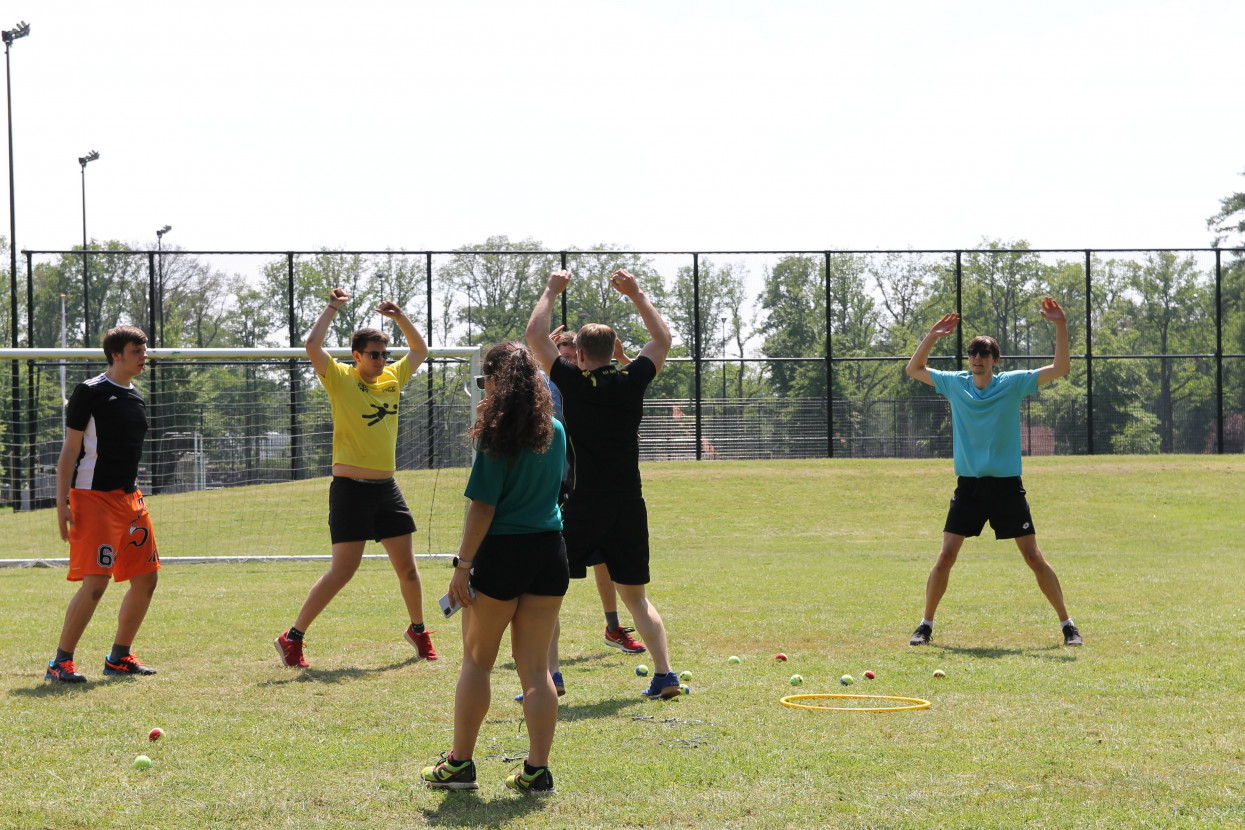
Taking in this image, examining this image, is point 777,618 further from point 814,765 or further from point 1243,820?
point 1243,820

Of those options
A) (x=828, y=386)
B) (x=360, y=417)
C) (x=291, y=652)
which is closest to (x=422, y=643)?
(x=291, y=652)

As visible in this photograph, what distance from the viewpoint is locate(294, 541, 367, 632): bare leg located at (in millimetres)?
6605

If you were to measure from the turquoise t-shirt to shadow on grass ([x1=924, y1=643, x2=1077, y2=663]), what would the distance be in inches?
46.6

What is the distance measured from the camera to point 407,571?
6914mm

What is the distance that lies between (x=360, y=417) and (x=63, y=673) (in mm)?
2162

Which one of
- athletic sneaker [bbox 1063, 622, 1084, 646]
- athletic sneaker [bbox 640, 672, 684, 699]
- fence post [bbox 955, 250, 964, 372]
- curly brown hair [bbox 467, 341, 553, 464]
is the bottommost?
athletic sneaker [bbox 1063, 622, 1084, 646]

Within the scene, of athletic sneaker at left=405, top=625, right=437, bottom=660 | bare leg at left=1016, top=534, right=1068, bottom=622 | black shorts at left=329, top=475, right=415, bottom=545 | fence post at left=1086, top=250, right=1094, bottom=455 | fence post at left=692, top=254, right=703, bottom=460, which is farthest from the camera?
fence post at left=1086, top=250, right=1094, bottom=455

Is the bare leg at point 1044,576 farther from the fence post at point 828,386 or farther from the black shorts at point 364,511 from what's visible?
the fence post at point 828,386

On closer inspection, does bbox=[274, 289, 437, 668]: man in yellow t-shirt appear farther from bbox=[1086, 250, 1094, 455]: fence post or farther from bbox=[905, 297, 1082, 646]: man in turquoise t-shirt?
bbox=[1086, 250, 1094, 455]: fence post

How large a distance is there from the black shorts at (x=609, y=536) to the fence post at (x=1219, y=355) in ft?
83.4

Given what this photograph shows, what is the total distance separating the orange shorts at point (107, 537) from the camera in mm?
6332

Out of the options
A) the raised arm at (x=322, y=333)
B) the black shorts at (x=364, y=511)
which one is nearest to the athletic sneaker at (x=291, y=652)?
the black shorts at (x=364, y=511)

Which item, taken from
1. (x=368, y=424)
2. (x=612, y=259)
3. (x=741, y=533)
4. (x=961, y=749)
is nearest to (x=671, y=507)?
(x=741, y=533)

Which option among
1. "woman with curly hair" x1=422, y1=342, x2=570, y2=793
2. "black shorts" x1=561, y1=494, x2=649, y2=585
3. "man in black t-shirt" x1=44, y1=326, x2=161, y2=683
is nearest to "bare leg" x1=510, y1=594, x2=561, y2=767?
"woman with curly hair" x1=422, y1=342, x2=570, y2=793
